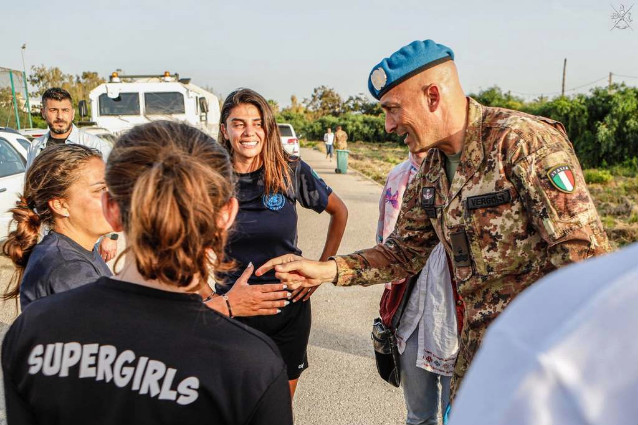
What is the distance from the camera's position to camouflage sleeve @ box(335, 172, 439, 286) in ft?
7.83

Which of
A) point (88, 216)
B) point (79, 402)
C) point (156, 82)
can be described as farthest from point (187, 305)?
point (156, 82)

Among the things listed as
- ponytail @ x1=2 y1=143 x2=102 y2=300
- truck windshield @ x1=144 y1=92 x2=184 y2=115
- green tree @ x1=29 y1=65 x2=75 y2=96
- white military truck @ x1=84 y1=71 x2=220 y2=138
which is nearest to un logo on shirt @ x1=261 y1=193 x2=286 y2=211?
ponytail @ x1=2 y1=143 x2=102 y2=300

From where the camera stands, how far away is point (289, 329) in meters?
2.79

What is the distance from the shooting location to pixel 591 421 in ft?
1.52

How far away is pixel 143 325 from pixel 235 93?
1.96m

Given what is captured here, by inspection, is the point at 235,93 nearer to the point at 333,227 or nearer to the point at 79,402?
the point at 333,227

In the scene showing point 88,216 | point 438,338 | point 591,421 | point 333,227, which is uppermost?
point 591,421

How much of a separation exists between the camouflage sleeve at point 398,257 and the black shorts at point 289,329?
1.61 feet

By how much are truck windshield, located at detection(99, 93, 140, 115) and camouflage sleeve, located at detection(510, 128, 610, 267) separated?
1241cm

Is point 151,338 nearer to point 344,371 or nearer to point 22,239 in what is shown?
point 22,239

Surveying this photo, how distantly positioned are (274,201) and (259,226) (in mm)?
155

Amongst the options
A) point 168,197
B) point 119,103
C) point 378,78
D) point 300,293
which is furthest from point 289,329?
point 119,103

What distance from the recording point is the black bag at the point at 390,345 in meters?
2.89

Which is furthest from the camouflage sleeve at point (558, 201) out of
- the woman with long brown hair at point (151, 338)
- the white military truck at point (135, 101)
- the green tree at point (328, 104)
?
the green tree at point (328, 104)
